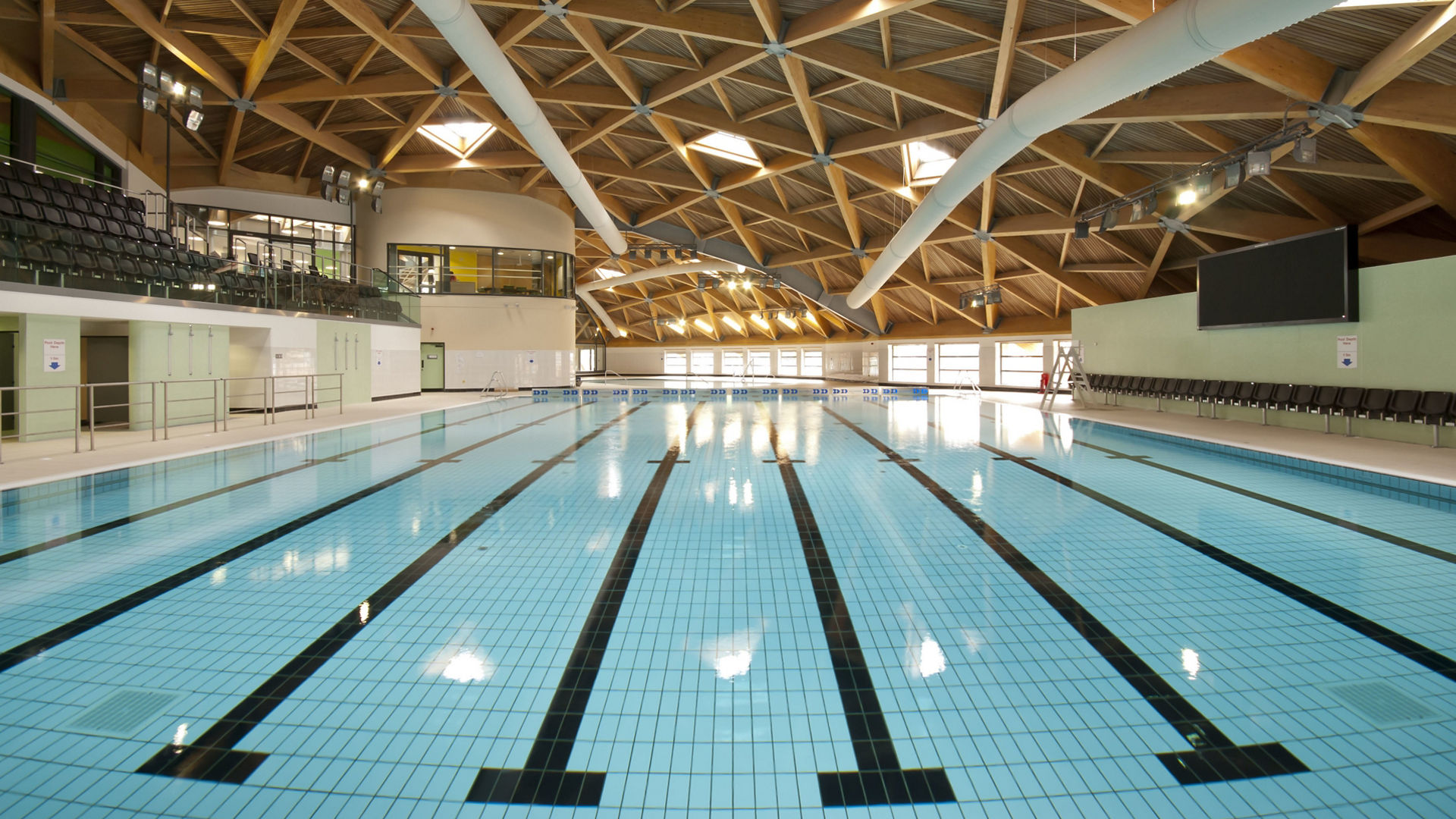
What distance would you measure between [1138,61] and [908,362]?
25.9m

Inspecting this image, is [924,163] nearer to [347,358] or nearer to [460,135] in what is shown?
[460,135]

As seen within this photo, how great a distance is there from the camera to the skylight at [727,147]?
18.6 m

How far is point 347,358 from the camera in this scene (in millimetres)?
16266

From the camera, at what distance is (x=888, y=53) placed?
11867mm

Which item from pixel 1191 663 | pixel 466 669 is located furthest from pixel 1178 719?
pixel 466 669

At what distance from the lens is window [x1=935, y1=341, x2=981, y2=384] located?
2884 centimetres

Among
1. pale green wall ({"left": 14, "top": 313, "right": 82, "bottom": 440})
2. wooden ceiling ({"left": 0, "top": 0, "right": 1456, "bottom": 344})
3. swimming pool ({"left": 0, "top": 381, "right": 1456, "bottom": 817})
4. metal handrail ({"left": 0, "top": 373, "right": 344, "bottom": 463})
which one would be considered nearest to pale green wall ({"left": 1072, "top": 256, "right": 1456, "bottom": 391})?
wooden ceiling ({"left": 0, "top": 0, "right": 1456, "bottom": 344})

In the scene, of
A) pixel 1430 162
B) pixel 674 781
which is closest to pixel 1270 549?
pixel 674 781

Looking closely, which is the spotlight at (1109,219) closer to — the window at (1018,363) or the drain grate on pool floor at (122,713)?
the window at (1018,363)

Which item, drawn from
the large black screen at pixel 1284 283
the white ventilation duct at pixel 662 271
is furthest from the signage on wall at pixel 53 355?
the white ventilation duct at pixel 662 271

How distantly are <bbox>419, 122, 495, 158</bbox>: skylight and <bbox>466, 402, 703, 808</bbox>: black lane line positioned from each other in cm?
1996

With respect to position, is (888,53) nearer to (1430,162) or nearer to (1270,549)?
(1430,162)

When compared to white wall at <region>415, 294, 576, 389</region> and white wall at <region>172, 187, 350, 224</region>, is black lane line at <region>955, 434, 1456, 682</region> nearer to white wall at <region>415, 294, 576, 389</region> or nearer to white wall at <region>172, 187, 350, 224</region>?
white wall at <region>415, 294, 576, 389</region>

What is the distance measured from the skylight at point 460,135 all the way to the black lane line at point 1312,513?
1930 centimetres
